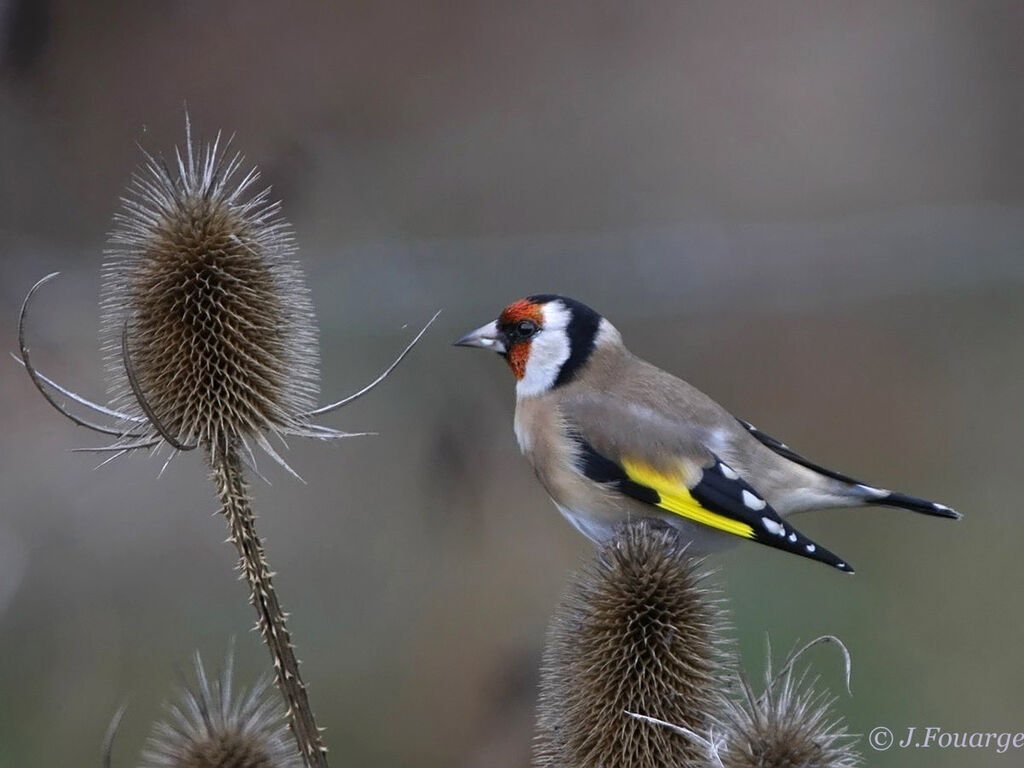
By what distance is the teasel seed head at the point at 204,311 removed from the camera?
2.56 meters

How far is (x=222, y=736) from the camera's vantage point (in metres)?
2.28

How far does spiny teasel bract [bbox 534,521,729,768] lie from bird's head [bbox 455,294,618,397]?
1.04 metres

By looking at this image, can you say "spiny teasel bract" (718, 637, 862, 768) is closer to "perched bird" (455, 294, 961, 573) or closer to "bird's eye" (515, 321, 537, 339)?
"perched bird" (455, 294, 961, 573)

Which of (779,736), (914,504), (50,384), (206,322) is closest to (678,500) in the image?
(914,504)

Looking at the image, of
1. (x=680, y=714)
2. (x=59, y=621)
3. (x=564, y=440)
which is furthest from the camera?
(x=59, y=621)

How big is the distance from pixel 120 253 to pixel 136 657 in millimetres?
2793

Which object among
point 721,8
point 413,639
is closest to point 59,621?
point 413,639

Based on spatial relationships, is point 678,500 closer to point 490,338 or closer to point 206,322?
point 490,338

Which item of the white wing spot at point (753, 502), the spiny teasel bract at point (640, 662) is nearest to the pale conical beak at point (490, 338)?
the white wing spot at point (753, 502)

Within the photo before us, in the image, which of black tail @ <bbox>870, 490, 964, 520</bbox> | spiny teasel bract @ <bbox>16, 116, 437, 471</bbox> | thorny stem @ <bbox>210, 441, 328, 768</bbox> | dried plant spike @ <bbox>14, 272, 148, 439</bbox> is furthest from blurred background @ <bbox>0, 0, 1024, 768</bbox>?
thorny stem @ <bbox>210, 441, 328, 768</bbox>

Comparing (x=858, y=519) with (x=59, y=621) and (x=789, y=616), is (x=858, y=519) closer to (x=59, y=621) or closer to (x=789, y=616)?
(x=789, y=616)

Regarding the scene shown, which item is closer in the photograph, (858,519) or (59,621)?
(59,621)

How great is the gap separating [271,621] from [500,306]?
12.5ft

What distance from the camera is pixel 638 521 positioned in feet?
10.3
